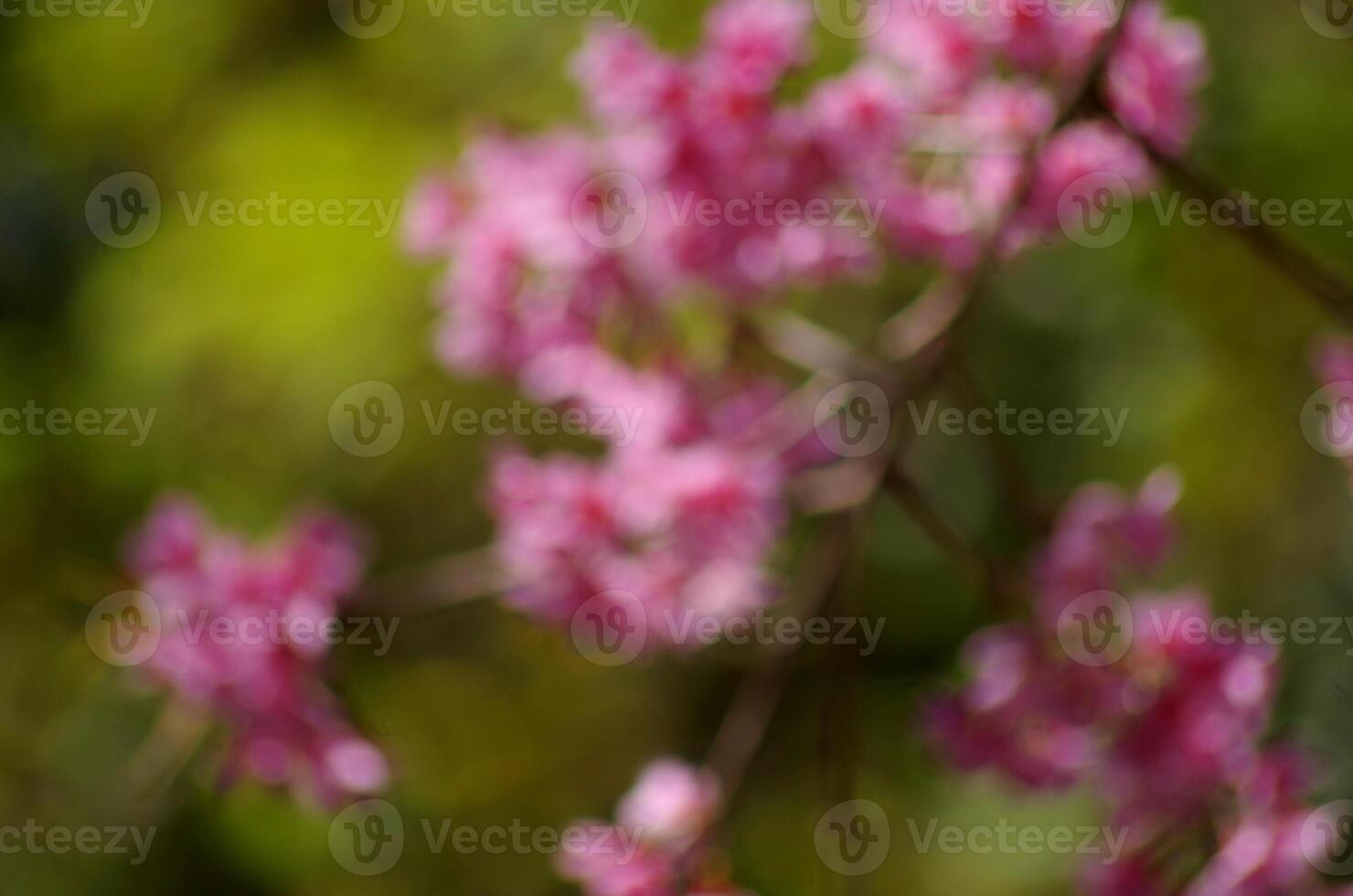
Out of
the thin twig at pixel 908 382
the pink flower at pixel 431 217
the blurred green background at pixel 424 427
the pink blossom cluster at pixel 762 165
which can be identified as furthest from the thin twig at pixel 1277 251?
the blurred green background at pixel 424 427

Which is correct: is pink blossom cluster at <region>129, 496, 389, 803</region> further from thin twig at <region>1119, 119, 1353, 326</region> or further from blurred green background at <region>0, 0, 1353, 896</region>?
thin twig at <region>1119, 119, 1353, 326</region>

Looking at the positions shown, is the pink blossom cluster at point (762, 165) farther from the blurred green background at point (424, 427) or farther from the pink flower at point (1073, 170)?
the blurred green background at point (424, 427)

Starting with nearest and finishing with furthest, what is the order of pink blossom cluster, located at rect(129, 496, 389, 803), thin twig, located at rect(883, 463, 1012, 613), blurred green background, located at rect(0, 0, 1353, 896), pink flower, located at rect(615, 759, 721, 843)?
1. thin twig, located at rect(883, 463, 1012, 613)
2. pink flower, located at rect(615, 759, 721, 843)
3. pink blossom cluster, located at rect(129, 496, 389, 803)
4. blurred green background, located at rect(0, 0, 1353, 896)

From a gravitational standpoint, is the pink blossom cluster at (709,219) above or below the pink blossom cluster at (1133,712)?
above

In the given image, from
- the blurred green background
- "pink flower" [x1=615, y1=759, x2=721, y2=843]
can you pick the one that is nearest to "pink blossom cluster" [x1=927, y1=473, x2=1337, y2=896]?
"pink flower" [x1=615, y1=759, x2=721, y2=843]

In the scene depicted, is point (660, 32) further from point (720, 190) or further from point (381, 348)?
point (720, 190)

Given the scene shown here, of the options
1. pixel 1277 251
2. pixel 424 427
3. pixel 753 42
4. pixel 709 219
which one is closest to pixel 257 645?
pixel 709 219
